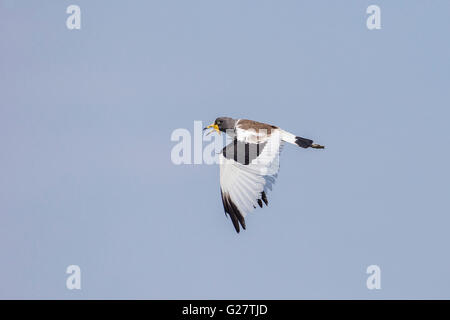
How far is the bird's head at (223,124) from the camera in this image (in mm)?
29425

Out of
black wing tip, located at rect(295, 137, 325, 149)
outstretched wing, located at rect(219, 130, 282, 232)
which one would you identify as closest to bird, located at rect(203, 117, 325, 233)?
outstretched wing, located at rect(219, 130, 282, 232)

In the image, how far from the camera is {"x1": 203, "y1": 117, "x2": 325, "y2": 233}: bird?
2688 centimetres

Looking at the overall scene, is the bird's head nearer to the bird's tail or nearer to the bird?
the bird

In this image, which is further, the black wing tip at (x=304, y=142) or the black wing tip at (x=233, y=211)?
the black wing tip at (x=304, y=142)

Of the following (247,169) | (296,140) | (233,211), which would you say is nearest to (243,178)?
(247,169)

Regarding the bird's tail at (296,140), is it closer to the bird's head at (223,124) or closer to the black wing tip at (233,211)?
the bird's head at (223,124)

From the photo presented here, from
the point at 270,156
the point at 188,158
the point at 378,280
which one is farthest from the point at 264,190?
the point at 378,280

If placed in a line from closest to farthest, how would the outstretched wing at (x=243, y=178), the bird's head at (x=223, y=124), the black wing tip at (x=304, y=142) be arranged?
the outstretched wing at (x=243, y=178) < the black wing tip at (x=304, y=142) < the bird's head at (x=223, y=124)

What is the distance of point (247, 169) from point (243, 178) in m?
0.25

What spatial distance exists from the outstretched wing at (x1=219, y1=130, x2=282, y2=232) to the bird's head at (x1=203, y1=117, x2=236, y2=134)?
1.84 metres

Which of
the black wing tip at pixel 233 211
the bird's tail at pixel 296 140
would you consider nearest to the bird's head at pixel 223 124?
the bird's tail at pixel 296 140

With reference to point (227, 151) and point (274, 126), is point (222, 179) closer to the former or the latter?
point (227, 151)

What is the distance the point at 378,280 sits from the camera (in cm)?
3278
